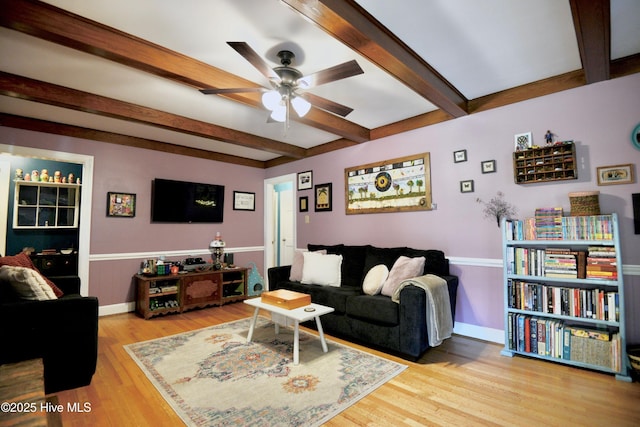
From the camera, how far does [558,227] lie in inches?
101

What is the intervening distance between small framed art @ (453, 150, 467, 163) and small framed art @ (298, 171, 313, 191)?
91.5 inches

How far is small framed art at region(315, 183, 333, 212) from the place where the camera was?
4.71 metres

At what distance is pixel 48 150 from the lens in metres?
3.71

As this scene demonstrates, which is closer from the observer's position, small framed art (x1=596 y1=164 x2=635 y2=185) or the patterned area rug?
the patterned area rug

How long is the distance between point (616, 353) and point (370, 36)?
2.90 meters

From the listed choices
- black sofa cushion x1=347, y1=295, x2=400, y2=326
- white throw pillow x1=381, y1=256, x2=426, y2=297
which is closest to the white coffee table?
black sofa cushion x1=347, y1=295, x2=400, y2=326

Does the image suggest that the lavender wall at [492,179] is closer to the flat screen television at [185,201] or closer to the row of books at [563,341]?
the row of books at [563,341]

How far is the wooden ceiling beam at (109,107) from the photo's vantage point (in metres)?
2.69

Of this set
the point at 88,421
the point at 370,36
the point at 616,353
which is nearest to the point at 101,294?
the point at 88,421

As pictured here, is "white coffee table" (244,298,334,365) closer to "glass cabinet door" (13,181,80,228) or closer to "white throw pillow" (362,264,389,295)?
"white throw pillow" (362,264,389,295)

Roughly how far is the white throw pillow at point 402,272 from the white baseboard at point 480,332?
84 cm

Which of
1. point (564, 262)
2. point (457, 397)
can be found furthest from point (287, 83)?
point (564, 262)

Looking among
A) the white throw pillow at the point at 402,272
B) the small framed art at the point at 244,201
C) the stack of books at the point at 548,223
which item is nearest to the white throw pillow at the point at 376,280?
the white throw pillow at the point at 402,272

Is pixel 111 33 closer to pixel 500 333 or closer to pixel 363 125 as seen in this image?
pixel 363 125
